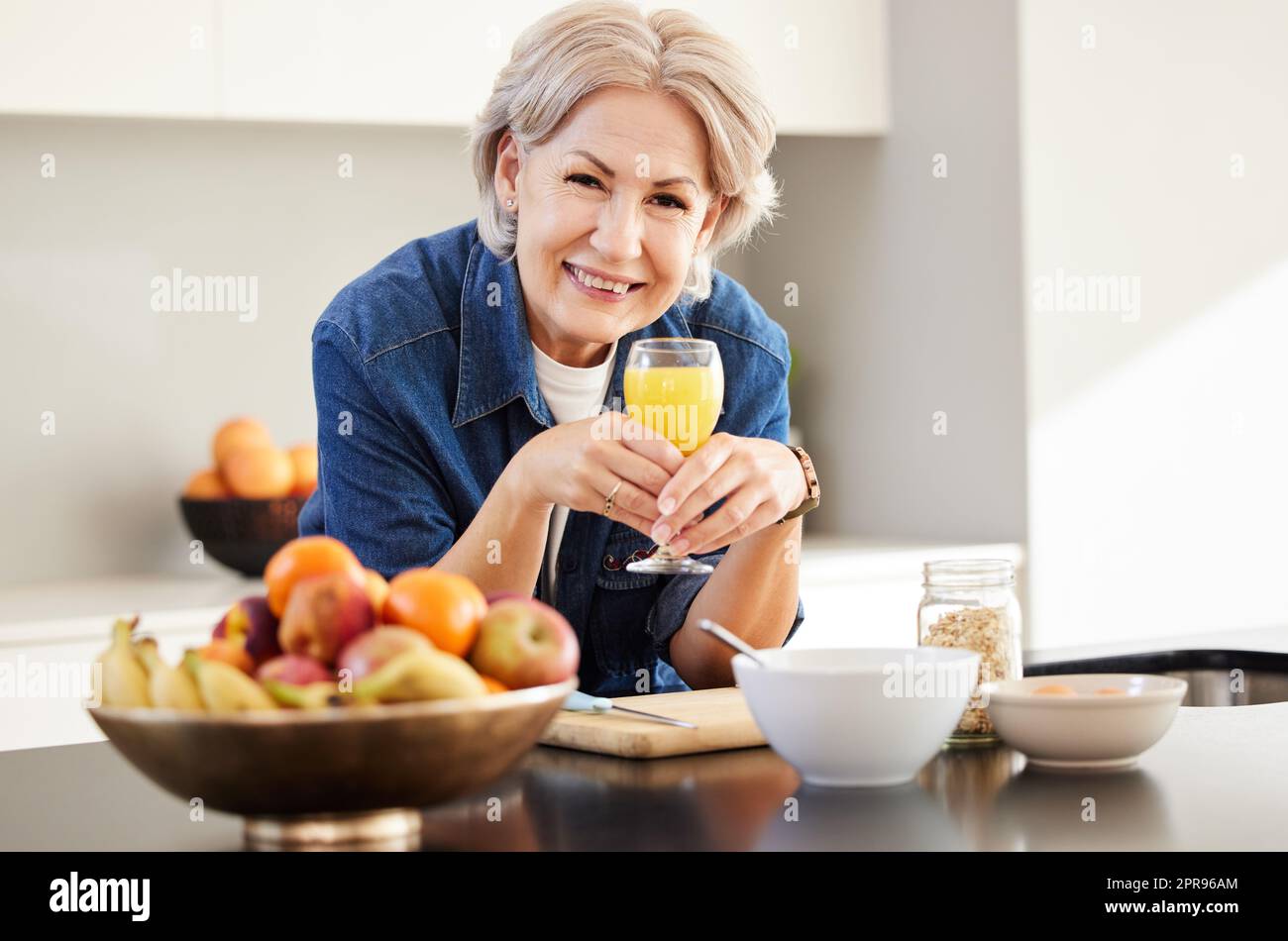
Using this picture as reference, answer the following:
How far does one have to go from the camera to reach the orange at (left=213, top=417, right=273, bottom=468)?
2.87 m

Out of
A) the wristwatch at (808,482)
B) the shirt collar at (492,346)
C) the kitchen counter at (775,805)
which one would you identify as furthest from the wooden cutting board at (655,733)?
the shirt collar at (492,346)

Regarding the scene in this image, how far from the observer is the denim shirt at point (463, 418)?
1.67 metres

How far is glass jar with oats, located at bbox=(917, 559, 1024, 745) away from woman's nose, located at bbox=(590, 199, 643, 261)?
56 cm

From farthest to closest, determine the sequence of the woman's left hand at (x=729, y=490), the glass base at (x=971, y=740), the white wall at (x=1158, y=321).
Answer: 1. the white wall at (x=1158, y=321)
2. the woman's left hand at (x=729, y=490)
3. the glass base at (x=971, y=740)

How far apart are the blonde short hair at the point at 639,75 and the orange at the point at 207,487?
4.26 ft

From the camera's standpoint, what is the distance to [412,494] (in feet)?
5.49

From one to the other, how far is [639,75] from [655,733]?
790 mm

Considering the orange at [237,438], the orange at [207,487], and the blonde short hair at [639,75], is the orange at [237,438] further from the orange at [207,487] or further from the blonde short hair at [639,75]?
the blonde short hair at [639,75]

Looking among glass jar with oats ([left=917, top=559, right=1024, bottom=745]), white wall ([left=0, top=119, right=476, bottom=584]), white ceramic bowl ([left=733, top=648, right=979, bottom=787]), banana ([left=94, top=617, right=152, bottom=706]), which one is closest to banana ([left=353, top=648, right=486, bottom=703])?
banana ([left=94, top=617, right=152, bottom=706])

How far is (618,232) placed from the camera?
163 cm

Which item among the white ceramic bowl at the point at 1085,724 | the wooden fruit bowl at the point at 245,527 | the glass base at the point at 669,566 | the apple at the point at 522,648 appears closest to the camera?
the apple at the point at 522,648

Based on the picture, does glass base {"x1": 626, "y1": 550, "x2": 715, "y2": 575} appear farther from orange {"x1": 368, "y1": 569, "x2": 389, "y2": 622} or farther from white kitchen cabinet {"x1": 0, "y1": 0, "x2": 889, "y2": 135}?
white kitchen cabinet {"x1": 0, "y1": 0, "x2": 889, "y2": 135}

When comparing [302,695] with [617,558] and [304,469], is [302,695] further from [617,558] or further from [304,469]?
[304,469]

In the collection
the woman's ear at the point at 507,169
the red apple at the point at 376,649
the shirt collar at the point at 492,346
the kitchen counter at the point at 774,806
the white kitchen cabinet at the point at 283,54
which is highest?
the white kitchen cabinet at the point at 283,54
